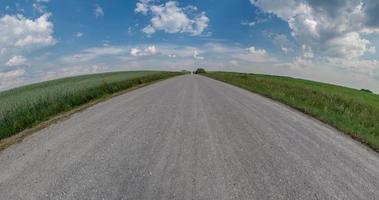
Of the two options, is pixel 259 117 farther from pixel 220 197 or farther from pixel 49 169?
pixel 49 169

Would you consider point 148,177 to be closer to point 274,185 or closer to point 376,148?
point 274,185

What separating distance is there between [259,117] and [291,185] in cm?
429

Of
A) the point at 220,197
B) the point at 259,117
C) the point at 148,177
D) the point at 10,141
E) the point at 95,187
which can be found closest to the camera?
the point at 220,197

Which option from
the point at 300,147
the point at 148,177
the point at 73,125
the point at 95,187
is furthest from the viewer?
the point at 73,125

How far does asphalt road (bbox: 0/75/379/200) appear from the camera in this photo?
3.05 m

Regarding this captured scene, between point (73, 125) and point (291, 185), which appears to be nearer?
point (291, 185)

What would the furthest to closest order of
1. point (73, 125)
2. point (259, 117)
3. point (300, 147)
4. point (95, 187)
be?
1. point (259, 117)
2. point (73, 125)
3. point (300, 147)
4. point (95, 187)

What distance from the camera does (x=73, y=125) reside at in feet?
21.4

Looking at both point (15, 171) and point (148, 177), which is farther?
point (15, 171)

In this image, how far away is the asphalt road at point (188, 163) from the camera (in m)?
3.05

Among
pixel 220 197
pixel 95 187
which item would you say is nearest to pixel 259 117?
pixel 220 197

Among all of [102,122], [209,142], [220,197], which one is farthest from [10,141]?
[220,197]

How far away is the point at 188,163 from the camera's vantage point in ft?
12.6

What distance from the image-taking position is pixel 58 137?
213 inches
